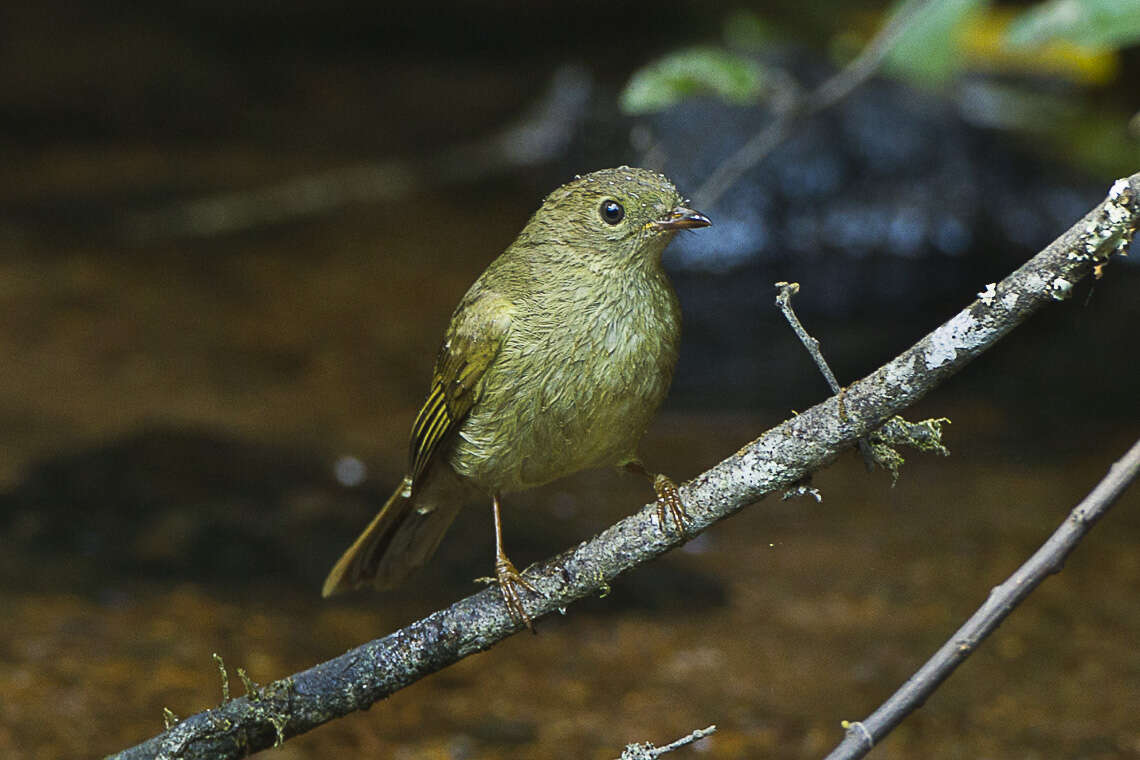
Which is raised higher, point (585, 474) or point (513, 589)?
point (585, 474)

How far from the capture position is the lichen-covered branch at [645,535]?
2381 millimetres

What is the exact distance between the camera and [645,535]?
9.66 ft

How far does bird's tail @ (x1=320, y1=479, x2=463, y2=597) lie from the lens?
13.1 feet

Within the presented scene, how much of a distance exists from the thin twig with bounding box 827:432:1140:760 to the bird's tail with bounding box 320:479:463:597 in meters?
1.99

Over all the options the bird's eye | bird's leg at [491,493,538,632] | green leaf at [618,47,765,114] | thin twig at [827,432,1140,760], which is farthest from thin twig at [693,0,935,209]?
thin twig at [827,432,1140,760]

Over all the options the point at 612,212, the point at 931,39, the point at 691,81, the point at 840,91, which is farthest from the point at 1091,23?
the point at 612,212

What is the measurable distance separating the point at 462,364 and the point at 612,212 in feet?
1.97

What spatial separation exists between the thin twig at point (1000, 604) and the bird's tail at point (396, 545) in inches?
78.2

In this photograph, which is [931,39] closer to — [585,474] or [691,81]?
[691,81]

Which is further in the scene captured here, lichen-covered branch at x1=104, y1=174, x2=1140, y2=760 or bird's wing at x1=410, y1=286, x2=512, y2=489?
bird's wing at x1=410, y1=286, x2=512, y2=489

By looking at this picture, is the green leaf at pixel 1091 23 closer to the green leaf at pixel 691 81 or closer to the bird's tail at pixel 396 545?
the green leaf at pixel 691 81

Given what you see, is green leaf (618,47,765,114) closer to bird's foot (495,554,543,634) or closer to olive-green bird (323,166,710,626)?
olive-green bird (323,166,710,626)

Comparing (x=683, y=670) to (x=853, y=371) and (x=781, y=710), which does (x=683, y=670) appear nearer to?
(x=781, y=710)

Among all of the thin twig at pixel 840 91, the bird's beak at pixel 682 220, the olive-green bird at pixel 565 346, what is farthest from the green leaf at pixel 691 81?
the bird's beak at pixel 682 220
